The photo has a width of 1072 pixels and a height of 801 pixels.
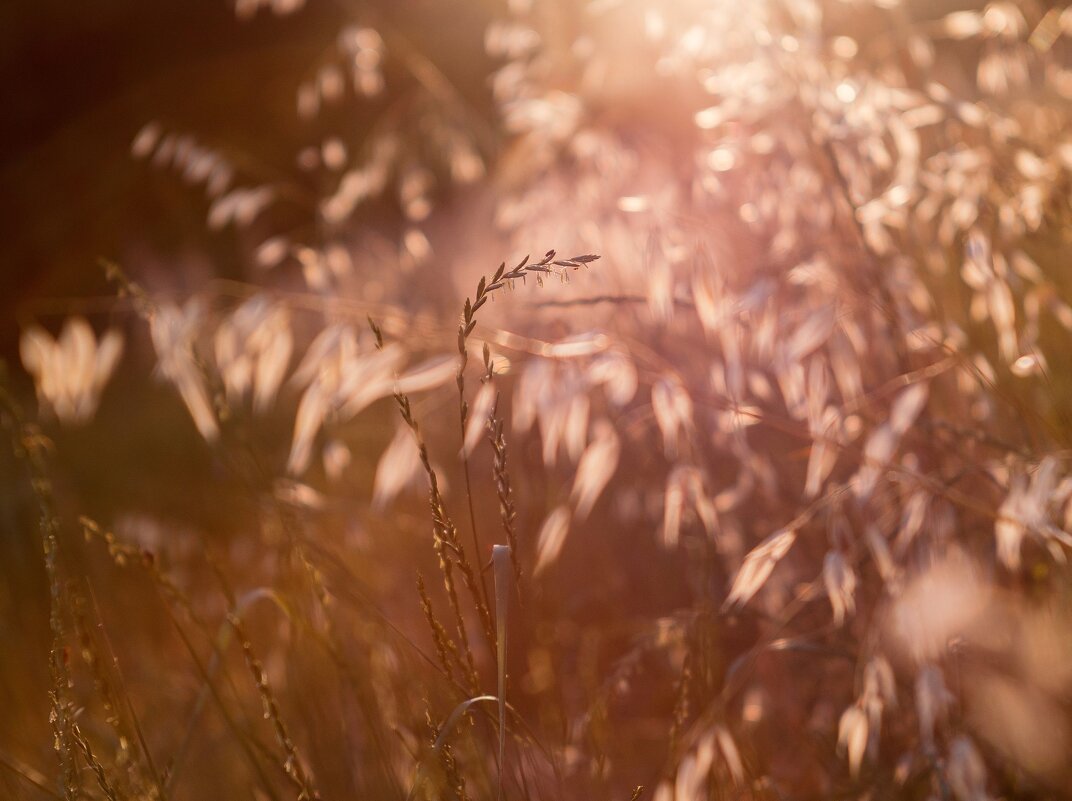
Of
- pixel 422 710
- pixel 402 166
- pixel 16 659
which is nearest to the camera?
pixel 422 710

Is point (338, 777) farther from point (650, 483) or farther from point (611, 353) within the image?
point (650, 483)

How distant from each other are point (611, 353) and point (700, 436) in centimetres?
53

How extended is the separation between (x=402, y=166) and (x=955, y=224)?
120 cm

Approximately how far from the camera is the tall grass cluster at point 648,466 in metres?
0.91

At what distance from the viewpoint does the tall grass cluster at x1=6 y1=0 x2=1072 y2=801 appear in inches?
36.0

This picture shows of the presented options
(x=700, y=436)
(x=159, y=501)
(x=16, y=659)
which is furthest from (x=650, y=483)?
(x=159, y=501)

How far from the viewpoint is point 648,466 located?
165cm

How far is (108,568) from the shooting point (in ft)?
6.74

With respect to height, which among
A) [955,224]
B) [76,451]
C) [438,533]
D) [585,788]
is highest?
[438,533]

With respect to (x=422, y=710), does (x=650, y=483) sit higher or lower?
lower

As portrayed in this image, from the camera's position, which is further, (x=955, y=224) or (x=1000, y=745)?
(x=955, y=224)

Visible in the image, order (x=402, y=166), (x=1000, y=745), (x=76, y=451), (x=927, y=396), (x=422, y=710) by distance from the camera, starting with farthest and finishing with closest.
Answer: (x=76, y=451)
(x=402, y=166)
(x=927, y=396)
(x=422, y=710)
(x=1000, y=745)

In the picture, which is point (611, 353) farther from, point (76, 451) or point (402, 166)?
point (76, 451)

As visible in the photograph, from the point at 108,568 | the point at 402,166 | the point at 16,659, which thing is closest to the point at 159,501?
the point at 108,568
